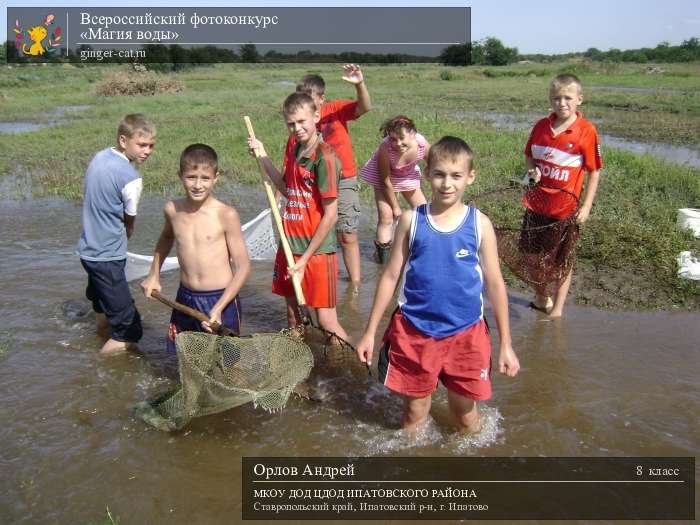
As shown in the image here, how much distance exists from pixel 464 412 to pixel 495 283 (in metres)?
0.68

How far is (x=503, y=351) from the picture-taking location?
2.58 meters

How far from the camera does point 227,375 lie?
2.95 m

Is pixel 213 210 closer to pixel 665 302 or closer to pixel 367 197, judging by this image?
pixel 665 302

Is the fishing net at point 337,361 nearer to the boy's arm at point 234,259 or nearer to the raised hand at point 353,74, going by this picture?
the boy's arm at point 234,259

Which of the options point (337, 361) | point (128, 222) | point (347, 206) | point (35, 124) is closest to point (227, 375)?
point (337, 361)

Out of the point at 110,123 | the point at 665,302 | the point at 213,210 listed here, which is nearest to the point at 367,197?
the point at 665,302

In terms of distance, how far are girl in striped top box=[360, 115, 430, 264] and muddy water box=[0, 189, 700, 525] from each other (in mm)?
1139

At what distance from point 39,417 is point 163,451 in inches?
31.6

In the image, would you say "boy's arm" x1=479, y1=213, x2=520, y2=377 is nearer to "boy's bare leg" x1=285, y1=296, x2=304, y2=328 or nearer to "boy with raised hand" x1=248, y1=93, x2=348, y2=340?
"boy with raised hand" x1=248, y1=93, x2=348, y2=340

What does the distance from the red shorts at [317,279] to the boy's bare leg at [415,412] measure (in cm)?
88

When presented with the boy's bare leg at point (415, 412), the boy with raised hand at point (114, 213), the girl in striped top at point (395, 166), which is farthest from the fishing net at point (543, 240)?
the boy with raised hand at point (114, 213)

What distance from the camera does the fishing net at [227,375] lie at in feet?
9.08

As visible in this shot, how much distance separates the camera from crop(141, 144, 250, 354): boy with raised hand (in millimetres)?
3027

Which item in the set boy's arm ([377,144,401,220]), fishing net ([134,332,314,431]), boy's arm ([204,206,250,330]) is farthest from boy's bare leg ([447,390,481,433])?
boy's arm ([377,144,401,220])
